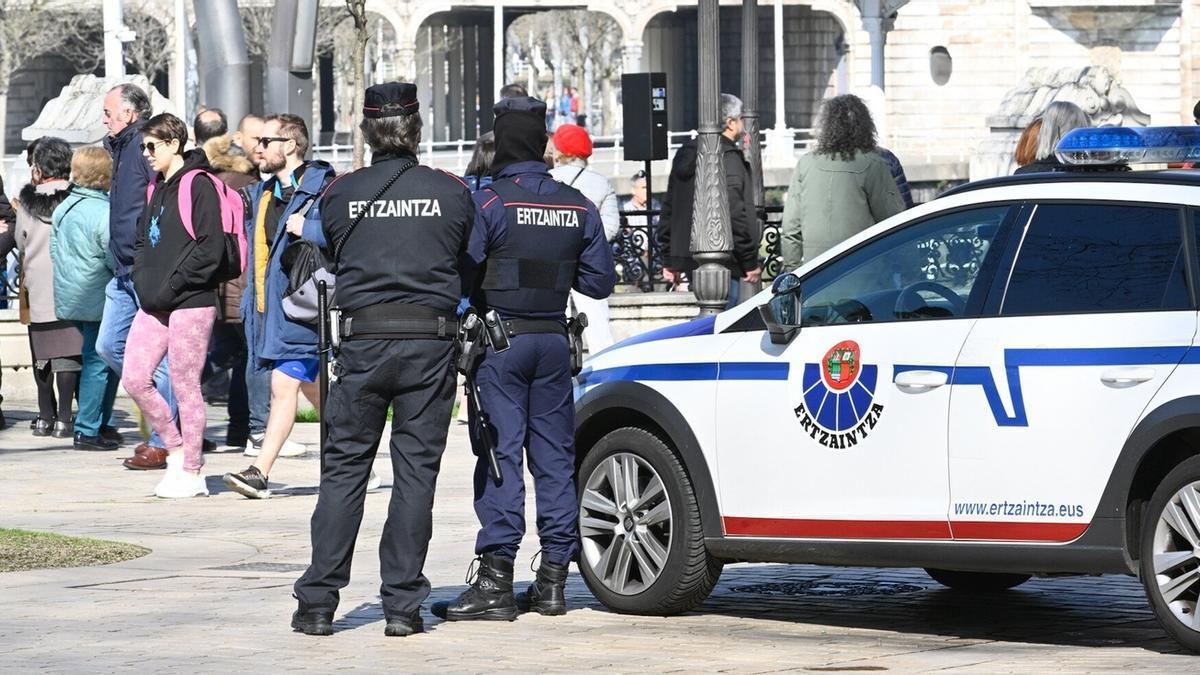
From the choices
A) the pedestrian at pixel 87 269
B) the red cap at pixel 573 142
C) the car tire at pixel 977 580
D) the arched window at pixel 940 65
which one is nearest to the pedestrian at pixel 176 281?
the pedestrian at pixel 87 269

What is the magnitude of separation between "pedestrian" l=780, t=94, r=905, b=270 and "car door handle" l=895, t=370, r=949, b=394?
4.88 m

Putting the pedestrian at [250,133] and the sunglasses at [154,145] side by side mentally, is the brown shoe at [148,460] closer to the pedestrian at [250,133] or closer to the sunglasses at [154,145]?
the pedestrian at [250,133]

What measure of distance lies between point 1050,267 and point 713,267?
8.86 m

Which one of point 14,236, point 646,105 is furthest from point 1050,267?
point 646,105

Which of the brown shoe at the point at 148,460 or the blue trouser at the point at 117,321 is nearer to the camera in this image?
the blue trouser at the point at 117,321

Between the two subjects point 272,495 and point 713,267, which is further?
point 713,267

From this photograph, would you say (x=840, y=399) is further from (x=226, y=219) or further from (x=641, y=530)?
(x=226, y=219)

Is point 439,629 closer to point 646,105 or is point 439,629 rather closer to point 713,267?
point 713,267

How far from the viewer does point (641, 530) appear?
8.64 meters

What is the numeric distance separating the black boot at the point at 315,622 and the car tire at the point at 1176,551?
260cm

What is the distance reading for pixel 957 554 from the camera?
773 cm

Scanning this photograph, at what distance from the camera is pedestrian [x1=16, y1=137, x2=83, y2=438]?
50.4 feet

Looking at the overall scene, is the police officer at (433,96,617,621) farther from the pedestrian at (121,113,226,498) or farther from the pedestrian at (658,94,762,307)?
the pedestrian at (658,94,762,307)

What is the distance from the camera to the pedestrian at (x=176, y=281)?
39.1 feet
